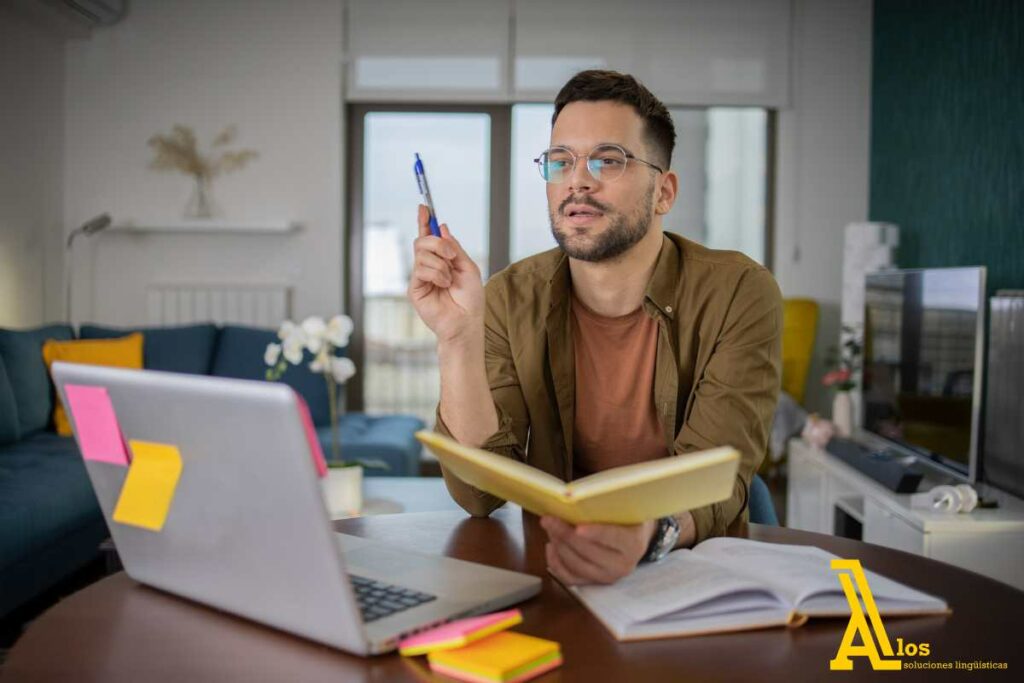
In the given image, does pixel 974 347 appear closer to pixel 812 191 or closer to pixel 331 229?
pixel 812 191

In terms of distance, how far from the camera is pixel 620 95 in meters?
1.61

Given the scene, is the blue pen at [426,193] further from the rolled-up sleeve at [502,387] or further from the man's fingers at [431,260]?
the rolled-up sleeve at [502,387]

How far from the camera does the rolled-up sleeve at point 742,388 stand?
1328 millimetres

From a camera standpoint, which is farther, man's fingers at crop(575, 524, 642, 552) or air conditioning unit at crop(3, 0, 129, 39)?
air conditioning unit at crop(3, 0, 129, 39)

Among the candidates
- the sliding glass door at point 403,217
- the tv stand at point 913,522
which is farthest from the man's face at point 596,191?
the sliding glass door at point 403,217

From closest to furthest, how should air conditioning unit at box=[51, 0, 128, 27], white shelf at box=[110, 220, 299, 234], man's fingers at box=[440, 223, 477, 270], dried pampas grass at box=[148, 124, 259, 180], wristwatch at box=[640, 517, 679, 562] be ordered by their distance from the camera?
wristwatch at box=[640, 517, 679, 562] < man's fingers at box=[440, 223, 477, 270] < air conditioning unit at box=[51, 0, 128, 27] < white shelf at box=[110, 220, 299, 234] < dried pampas grass at box=[148, 124, 259, 180]

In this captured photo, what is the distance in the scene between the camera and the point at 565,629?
807 mm

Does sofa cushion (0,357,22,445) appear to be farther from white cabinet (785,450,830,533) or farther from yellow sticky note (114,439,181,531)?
yellow sticky note (114,439,181,531)

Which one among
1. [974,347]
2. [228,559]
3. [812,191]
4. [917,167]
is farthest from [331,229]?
[228,559]

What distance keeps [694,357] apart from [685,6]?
3.99 metres

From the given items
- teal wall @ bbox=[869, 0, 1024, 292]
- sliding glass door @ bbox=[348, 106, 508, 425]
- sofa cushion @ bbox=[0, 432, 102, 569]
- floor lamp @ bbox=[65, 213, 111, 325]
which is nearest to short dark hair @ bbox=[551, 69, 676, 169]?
sofa cushion @ bbox=[0, 432, 102, 569]

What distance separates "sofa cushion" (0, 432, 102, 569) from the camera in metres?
2.58

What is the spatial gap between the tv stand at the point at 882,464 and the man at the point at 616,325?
1433mm

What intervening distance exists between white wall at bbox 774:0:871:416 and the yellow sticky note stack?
15.4 feet
